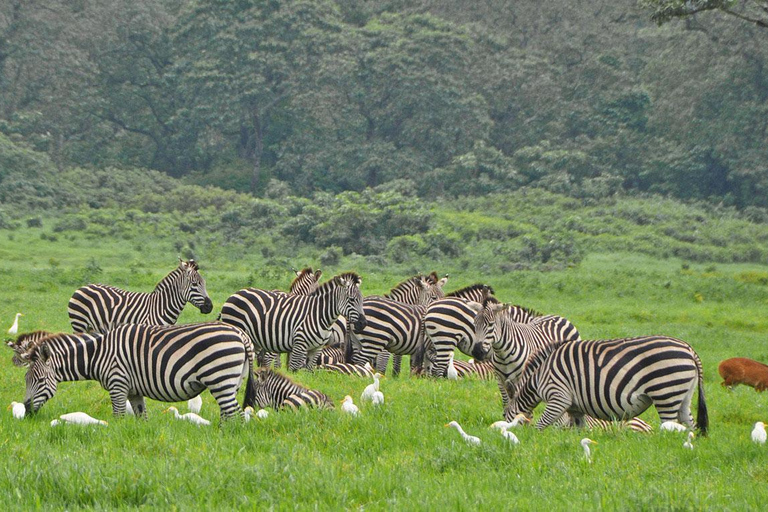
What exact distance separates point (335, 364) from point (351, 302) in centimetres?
105

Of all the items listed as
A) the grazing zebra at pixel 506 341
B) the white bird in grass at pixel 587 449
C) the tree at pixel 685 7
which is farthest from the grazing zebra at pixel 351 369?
the tree at pixel 685 7

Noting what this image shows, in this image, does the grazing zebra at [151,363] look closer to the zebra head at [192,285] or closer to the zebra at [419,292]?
the zebra head at [192,285]

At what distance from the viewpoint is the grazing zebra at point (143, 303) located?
49.9 ft

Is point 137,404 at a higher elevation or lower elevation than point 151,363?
lower

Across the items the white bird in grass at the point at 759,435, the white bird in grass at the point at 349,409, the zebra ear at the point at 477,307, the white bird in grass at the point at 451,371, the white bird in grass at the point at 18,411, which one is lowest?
the white bird in grass at the point at 18,411

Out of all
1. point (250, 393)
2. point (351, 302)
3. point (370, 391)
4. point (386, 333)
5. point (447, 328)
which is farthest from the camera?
point (386, 333)

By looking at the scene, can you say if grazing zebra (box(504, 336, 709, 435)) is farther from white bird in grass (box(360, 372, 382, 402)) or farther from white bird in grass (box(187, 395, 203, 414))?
white bird in grass (box(187, 395, 203, 414))

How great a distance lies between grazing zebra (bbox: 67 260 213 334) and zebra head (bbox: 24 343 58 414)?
4.44 m

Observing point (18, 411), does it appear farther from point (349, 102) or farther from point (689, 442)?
point (349, 102)

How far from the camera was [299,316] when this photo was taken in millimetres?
14742

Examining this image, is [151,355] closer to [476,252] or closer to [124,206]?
[476,252]

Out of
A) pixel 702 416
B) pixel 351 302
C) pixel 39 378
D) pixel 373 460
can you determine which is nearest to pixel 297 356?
pixel 351 302

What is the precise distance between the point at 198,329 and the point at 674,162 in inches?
1822

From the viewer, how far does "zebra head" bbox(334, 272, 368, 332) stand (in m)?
14.6
